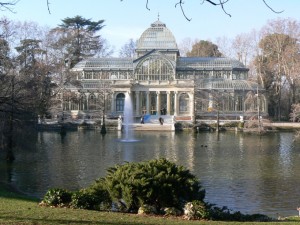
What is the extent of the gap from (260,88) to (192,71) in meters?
9.97

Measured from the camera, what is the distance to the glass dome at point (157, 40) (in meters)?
70.0

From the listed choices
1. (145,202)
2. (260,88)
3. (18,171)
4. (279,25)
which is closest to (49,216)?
(145,202)

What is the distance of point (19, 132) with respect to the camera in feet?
80.2

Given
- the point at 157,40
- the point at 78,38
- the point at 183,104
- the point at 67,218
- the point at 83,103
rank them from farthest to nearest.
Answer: the point at 78,38 → the point at 157,40 → the point at 183,104 → the point at 83,103 → the point at 67,218

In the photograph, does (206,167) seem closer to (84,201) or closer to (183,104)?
(84,201)

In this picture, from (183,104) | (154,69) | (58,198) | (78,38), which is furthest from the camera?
(78,38)

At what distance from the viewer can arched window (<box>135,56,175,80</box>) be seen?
65562 mm

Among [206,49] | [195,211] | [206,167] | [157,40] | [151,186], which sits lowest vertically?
[206,167]

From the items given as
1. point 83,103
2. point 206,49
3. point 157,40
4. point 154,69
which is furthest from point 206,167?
point 206,49

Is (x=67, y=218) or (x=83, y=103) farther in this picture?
(x=83, y=103)

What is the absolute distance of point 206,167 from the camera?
23.7 metres

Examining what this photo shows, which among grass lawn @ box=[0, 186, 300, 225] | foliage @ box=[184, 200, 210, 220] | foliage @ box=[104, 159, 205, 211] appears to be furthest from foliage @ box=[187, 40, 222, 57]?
grass lawn @ box=[0, 186, 300, 225]

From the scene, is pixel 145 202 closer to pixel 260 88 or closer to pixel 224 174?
pixel 224 174

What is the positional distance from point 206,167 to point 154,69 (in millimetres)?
43024
